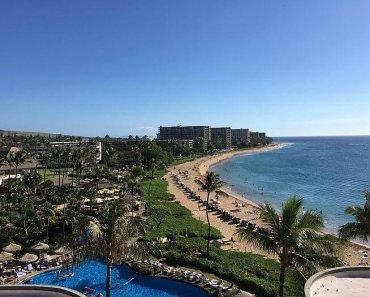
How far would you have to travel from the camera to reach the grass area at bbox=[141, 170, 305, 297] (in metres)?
22.5

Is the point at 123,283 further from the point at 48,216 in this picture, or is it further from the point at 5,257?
the point at 48,216

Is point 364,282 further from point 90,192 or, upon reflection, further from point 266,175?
point 266,175

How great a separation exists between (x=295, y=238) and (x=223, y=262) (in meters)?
15.2

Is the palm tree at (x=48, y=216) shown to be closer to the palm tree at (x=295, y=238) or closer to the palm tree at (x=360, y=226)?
the palm tree at (x=295, y=238)

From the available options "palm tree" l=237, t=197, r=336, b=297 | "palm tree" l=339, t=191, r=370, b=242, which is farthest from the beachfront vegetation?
"palm tree" l=339, t=191, r=370, b=242

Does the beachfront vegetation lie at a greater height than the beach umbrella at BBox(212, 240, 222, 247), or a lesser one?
greater

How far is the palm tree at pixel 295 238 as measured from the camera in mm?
12609

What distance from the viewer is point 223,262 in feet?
87.7

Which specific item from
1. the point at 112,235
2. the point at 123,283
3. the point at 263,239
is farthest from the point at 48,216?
the point at 263,239

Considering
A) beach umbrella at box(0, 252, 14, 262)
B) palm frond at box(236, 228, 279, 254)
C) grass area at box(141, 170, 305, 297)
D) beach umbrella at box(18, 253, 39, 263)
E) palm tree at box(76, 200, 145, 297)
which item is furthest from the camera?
beach umbrella at box(18, 253, 39, 263)

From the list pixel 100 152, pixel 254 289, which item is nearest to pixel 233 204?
pixel 254 289

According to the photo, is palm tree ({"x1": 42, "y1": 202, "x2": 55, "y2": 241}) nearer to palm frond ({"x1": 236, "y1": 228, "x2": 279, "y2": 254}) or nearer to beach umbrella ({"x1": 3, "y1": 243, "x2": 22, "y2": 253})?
beach umbrella ({"x1": 3, "y1": 243, "x2": 22, "y2": 253})

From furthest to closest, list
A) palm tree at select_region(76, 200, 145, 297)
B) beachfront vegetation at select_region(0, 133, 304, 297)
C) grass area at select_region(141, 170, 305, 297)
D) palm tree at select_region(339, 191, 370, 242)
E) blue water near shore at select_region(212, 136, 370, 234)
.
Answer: blue water near shore at select_region(212, 136, 370, 234), grass area at select_region(141, 170, 305, 297), beachfront vegetation at select_region(0, 133, 304, 297), palm tree at select_region(339, 191, 370, 242), palm tree at select_region(76, 200, 145, 297)

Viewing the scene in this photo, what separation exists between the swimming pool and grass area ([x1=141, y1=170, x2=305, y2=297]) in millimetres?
2746
